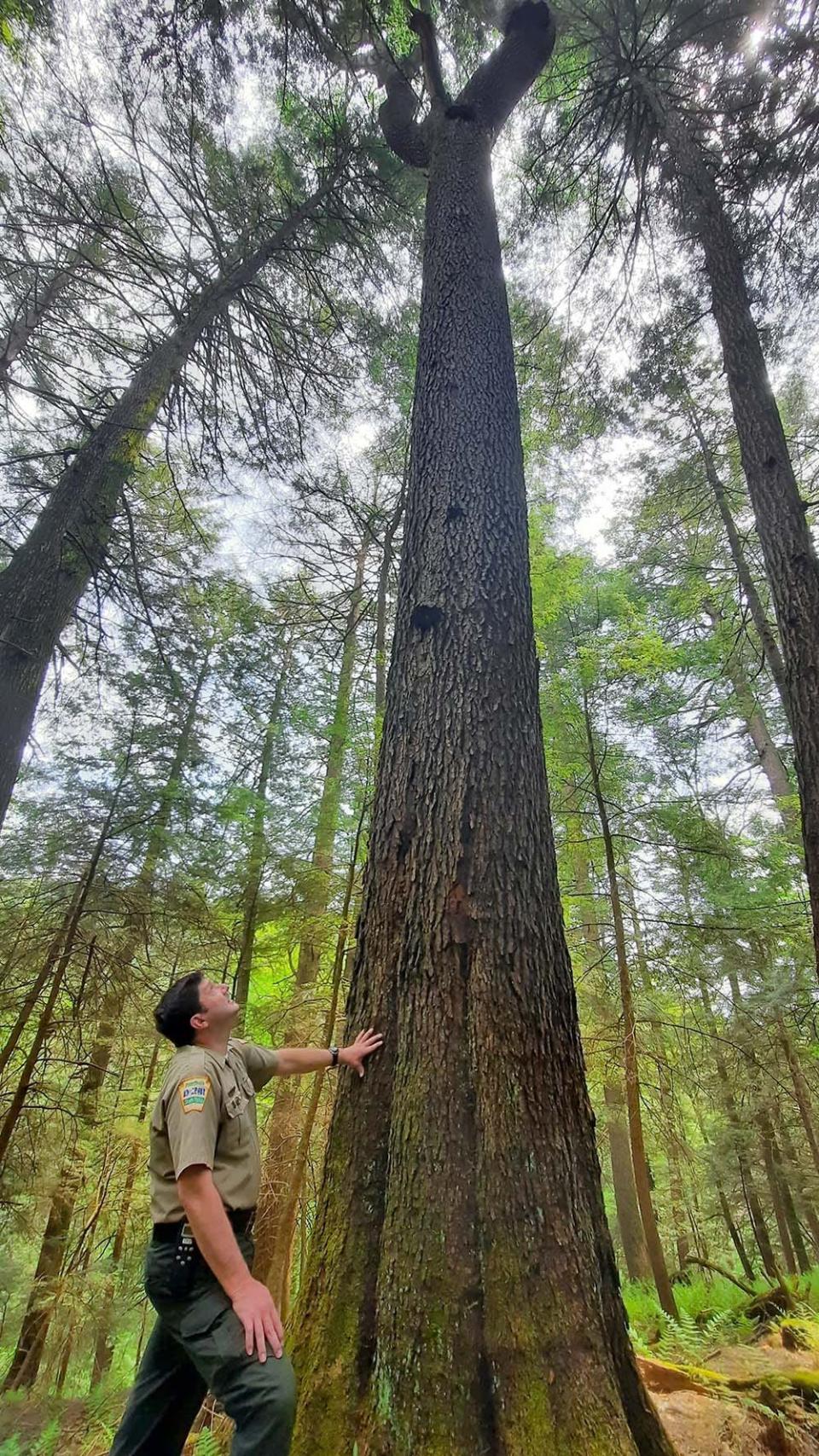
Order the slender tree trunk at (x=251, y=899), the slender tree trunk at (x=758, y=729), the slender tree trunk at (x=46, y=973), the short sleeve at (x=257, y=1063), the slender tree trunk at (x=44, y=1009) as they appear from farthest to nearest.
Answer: the slender tree trunk at (x=758, y=729)
the slender tree trunk at (x=251, y=899)
the slender tree trunk at (x=46, y=973)
the slender tree trunk at (x=44, y=1009)
the short sleeve at (x=257, y=1063)

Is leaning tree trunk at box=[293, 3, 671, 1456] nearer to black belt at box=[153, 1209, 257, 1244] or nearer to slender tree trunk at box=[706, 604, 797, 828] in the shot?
black belt at box=[153, 1209, 257, 1244]

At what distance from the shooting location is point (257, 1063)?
2545 mm

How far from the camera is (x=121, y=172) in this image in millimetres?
7477

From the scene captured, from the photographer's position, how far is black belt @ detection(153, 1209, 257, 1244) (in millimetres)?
1932

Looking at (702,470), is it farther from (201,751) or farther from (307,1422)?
(307,1422)

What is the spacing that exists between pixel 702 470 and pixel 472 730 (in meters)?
9.19

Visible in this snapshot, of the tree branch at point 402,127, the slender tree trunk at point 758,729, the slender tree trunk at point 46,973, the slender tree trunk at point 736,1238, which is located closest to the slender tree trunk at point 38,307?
the tree branch at point 402,127

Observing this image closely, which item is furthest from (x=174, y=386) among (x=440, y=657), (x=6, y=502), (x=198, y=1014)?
(x=198, y=1014)

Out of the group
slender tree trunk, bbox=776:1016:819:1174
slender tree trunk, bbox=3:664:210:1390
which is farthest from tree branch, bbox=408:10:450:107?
slender tree trunk, bbox=776:1016:819:1174

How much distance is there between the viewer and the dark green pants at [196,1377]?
5.31ft

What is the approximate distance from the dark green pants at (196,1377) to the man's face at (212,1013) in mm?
653

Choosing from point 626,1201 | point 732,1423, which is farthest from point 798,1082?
point 732,1423

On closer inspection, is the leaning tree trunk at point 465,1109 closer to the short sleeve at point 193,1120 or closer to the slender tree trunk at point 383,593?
the short sleeve at point 193,1120

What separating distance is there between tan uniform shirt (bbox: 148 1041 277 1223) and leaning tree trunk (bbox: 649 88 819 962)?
337 centimetres
